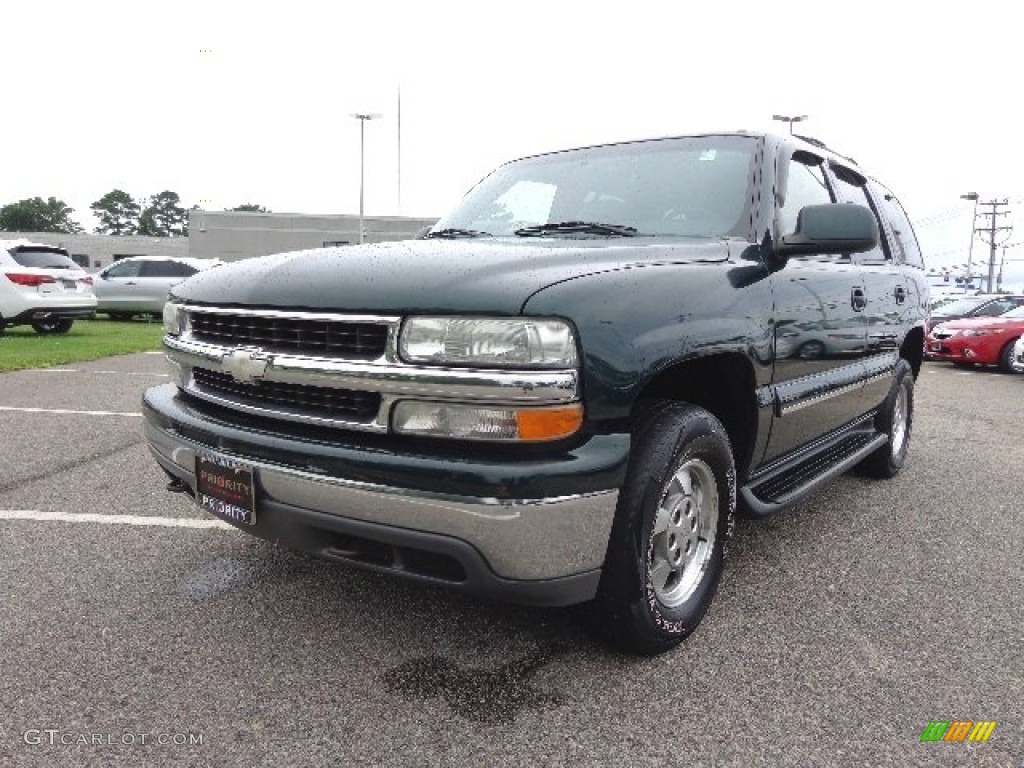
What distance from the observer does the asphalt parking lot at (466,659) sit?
1952 millimetres

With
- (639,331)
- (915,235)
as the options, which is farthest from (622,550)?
(915,235)

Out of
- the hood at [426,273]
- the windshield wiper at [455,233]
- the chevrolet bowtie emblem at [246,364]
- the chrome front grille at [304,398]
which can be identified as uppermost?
the windshield wiper at [455,233]

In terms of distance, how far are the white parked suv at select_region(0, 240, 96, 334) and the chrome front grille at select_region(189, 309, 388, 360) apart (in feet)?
38.1

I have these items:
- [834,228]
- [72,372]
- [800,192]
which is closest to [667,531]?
[834,228]

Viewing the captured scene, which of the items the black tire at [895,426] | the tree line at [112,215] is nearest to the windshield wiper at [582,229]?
the black tire at [895,426]

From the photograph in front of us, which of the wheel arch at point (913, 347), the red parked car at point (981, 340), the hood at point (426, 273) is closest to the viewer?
the hood at point (426, 273)

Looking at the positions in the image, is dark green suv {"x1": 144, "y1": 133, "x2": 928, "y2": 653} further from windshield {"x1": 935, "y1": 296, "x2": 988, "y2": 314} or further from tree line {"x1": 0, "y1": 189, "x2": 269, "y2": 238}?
tree line {"x1": 0, "y1": 189, "x2": 269, "y2": 238}

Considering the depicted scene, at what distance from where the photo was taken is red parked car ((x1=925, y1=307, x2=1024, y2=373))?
12.4 meters

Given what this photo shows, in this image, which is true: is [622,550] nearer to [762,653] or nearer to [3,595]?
[762,653]

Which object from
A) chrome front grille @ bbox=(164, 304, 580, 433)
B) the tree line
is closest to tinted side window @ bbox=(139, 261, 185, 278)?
chrome front grille @ bbox=(164, 304, 580, 433)

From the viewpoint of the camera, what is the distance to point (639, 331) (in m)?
2.10

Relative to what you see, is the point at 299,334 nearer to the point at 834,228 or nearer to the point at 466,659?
the point at 466,659

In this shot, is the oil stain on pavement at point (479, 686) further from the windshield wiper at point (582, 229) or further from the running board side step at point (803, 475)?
the windshield wiper at point (582, 229)

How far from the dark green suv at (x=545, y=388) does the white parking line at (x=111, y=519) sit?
901 mm
